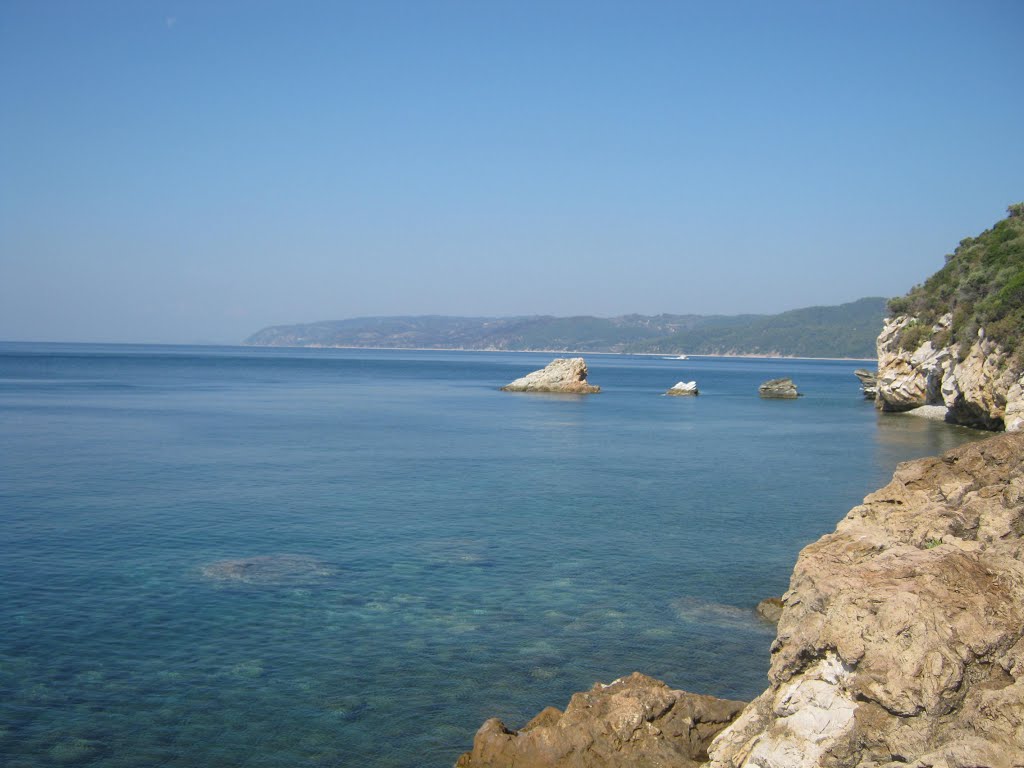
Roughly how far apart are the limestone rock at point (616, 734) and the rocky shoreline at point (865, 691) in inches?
0.6

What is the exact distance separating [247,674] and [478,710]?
13.8 ft

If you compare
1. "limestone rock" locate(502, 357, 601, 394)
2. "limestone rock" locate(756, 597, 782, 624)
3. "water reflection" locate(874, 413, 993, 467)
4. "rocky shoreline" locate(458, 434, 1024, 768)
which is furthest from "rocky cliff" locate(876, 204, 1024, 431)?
"limestone rock" locate(502, 357, 601, 394)

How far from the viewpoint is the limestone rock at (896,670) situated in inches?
320

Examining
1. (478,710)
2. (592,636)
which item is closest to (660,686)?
(478,710)

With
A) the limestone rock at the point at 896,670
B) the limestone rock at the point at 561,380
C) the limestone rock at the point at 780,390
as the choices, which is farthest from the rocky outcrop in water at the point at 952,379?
the limestone rock at the point at 561,380

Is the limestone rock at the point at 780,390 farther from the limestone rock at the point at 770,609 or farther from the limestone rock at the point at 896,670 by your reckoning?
the limestone rock at the point at 896,670

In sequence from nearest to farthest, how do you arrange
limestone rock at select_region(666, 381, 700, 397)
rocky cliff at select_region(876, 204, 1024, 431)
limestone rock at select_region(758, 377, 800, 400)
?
rocky cliff at select_region(876, 204, 1024, 431) → limestone rock at select_region(758, 377, 800, 400) → limestone rock at select_region(666, 381, 700, 397)

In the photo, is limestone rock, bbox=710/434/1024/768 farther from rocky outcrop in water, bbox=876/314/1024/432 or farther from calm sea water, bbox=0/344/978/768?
rocky outcrop in water, bbox=876/314/1024/432

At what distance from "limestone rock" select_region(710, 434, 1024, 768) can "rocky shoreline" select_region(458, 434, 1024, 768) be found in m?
0.01

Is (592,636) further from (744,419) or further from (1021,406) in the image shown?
(744,419)

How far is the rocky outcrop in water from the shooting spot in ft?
148

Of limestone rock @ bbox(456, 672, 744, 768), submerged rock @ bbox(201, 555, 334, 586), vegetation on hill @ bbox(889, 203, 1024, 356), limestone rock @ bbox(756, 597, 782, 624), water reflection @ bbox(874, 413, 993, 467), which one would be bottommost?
water reflection @ bbox(874, 413, 993, 467)

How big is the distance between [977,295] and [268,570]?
52.2 metres

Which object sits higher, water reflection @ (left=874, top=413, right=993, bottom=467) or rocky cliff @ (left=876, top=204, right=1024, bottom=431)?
rocky cliff @ (left=876, top=204, right=1024, bottom=431)
